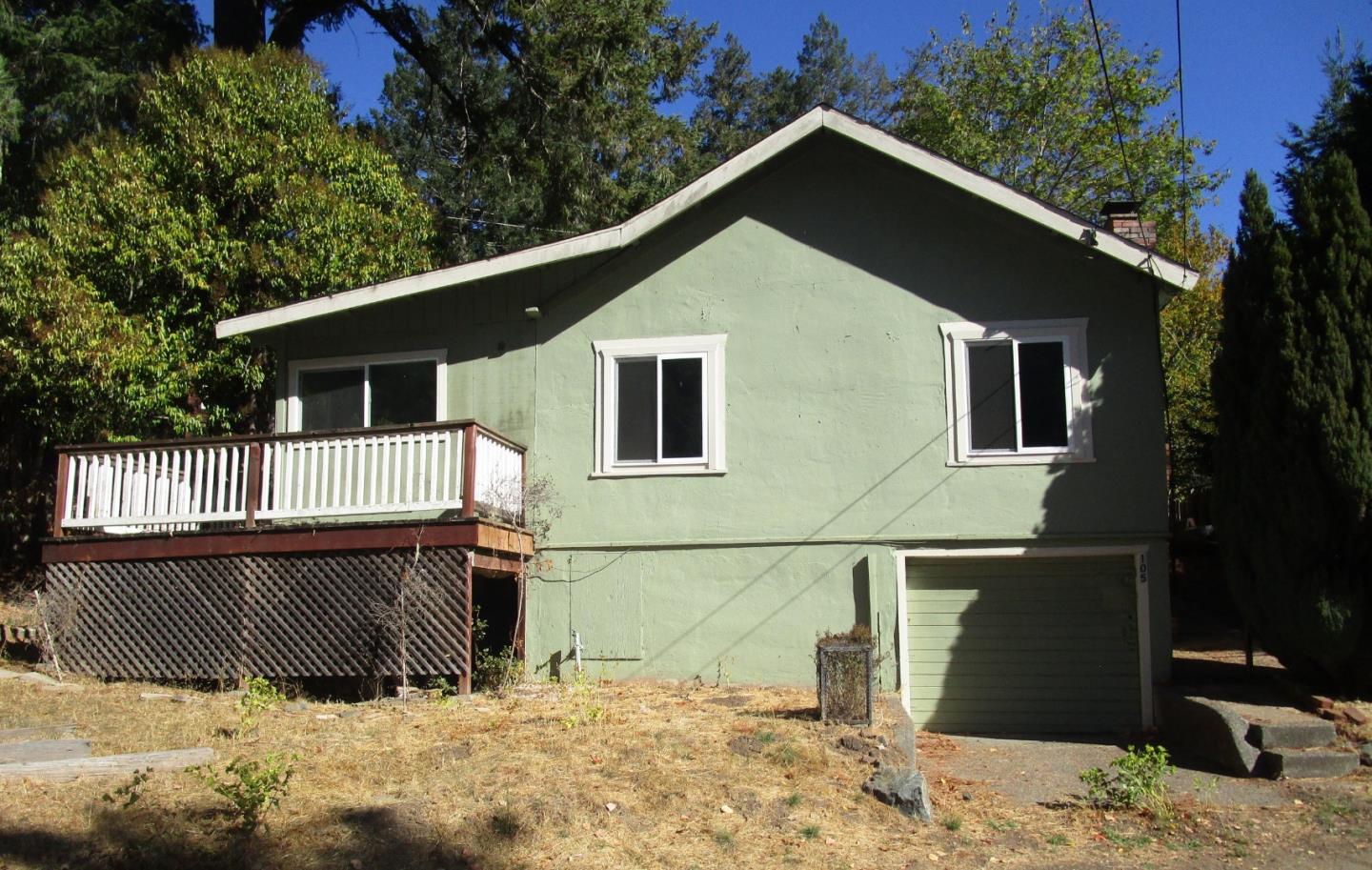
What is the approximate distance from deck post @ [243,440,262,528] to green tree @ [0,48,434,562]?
12.2ft

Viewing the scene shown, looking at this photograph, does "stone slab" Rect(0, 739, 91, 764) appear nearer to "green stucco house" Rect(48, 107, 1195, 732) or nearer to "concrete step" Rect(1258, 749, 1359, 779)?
"green stucco house" Rect(48, 107, 1195, 732)

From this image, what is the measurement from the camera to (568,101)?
2159 cm

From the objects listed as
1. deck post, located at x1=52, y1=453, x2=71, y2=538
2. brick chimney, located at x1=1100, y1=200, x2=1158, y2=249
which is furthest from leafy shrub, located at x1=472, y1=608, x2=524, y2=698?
brick chimney, located at x1=1100, y1=200, x2=1158, y2=249

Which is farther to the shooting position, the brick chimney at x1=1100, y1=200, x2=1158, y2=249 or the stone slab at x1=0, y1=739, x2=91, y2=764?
the brick chimney at x1=1100, y1=200, x2=1158, y2=249

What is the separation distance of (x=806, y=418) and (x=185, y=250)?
28.7ft

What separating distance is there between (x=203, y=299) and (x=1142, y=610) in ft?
42.0

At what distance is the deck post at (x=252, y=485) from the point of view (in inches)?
503

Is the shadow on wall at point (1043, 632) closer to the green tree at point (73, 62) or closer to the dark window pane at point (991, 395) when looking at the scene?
the dark window pane at point (991, 395)

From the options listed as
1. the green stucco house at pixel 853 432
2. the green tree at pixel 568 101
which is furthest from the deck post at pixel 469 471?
the green tree at pixel 568 101

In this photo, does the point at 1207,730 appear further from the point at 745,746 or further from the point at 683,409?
the point at 683,409

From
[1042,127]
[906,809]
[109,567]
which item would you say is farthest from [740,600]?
[1042,127]

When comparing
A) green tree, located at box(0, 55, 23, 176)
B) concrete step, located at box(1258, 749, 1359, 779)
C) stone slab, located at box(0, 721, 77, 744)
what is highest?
green tree, located at box(0, 55, 23, 176)

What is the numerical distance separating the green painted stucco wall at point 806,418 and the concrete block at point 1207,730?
650 mm

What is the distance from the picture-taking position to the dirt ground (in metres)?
7.14
